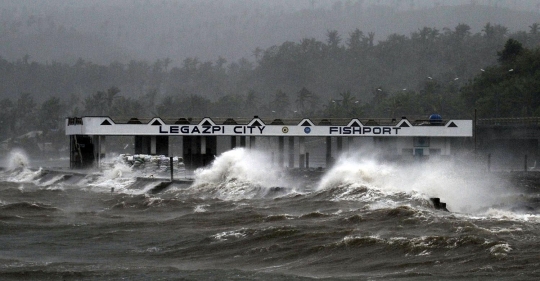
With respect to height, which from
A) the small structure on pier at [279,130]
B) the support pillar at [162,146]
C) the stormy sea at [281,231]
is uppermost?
the small structure on pier at [279,130]

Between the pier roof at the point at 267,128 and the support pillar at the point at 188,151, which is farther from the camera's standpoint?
the support pillar at the point at 188,151

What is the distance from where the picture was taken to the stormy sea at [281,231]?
2170 centimetres

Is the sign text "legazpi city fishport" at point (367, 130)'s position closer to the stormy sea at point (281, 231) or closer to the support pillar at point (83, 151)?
the stormy sea at point (281, 231)

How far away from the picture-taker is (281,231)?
87.9 feet

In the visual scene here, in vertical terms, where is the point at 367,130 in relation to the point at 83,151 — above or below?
above

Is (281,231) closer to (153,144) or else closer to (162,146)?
(153,144)

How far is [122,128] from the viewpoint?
59906 millimetres

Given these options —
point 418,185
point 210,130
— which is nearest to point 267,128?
point 210,130

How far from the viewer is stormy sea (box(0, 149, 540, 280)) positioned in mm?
21703

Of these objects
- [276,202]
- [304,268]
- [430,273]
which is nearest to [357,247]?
[304,268]

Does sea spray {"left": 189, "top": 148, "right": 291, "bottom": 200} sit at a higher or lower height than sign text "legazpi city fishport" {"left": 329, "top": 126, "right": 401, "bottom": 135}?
lower

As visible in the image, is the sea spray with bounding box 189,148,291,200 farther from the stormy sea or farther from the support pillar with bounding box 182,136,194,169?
the support pillar with bounding box 182,136,194,169

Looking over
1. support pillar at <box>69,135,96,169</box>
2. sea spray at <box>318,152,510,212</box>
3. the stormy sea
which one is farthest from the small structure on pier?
sea spray at <box>318,152,510,212</box>

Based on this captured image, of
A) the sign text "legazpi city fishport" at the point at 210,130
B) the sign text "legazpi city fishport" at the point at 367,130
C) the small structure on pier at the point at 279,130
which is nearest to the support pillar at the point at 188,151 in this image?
the small structure on pier at the point at 279,130
